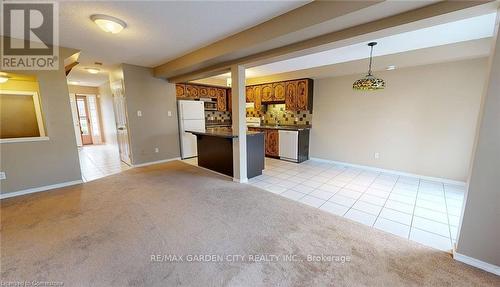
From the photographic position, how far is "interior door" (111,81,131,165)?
185 inches

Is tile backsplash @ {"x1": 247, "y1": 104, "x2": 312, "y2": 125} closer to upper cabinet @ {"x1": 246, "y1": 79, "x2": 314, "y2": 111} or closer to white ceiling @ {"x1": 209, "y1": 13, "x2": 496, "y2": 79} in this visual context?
upper cabinet @ {"x1": 246, "y1": 79, "x2": 314, "y2": 111}

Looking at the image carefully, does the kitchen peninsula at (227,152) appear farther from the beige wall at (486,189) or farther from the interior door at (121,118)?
the beige wall at (486,189)

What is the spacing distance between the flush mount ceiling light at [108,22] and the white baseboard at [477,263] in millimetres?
4298

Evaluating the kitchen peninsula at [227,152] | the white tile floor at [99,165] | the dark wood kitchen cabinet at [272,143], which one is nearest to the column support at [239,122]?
the kitchen peninsula at [227,152]

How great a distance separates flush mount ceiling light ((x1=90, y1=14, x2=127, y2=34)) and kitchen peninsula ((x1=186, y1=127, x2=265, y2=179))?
2.10m

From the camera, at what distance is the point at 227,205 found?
8.91ft

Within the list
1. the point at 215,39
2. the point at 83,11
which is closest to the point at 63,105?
the point at 83,11

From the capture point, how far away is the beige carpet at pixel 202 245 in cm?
153

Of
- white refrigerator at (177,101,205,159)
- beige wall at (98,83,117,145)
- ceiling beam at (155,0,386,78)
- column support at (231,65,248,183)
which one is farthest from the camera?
beige wall at (98,83,117,145)

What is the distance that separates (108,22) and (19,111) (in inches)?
112

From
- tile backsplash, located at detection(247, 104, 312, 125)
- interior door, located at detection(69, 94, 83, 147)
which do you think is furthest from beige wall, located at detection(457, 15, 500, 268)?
interior door, located at detection(69, 94, 83, 147)

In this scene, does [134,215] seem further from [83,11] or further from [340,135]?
[340,135]

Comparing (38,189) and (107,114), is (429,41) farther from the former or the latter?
(107,114)

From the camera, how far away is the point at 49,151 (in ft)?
10.9
